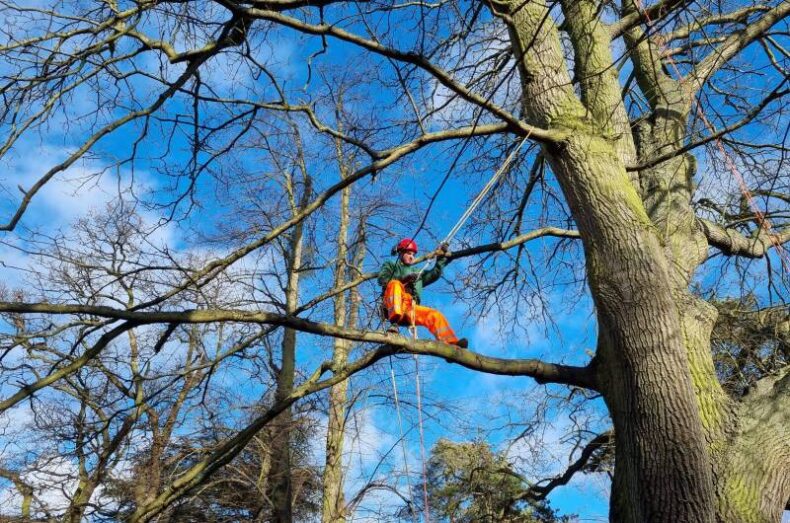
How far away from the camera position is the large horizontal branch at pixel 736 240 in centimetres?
543

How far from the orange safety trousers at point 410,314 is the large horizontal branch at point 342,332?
3.13 ft

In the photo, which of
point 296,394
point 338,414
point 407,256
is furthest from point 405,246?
point 338,414

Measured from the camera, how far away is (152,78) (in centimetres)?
432

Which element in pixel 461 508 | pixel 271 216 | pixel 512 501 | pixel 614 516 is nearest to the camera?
pixel 614 516

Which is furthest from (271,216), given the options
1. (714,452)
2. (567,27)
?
(714,452)

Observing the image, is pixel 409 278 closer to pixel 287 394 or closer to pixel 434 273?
pixel 434 273

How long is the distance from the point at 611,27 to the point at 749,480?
3400mm

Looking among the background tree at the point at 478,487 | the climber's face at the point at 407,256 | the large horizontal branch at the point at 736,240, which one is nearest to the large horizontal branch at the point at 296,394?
the climber's face at the point at 407,256

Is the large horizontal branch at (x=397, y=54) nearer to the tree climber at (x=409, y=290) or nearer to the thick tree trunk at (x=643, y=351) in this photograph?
the thick tree trunk at (x=643, y=351)

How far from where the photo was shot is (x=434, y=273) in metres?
5.53

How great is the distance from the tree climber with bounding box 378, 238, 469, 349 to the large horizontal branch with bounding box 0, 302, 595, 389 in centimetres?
86

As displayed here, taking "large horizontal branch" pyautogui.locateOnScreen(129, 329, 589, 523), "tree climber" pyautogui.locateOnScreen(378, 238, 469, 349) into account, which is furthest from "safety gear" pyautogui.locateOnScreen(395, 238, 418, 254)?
"large horizontal branch" pyautogui.locateOnScreen(129, 329, 589, 523)

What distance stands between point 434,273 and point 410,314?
44 centimetres

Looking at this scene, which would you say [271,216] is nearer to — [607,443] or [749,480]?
[607,443]
